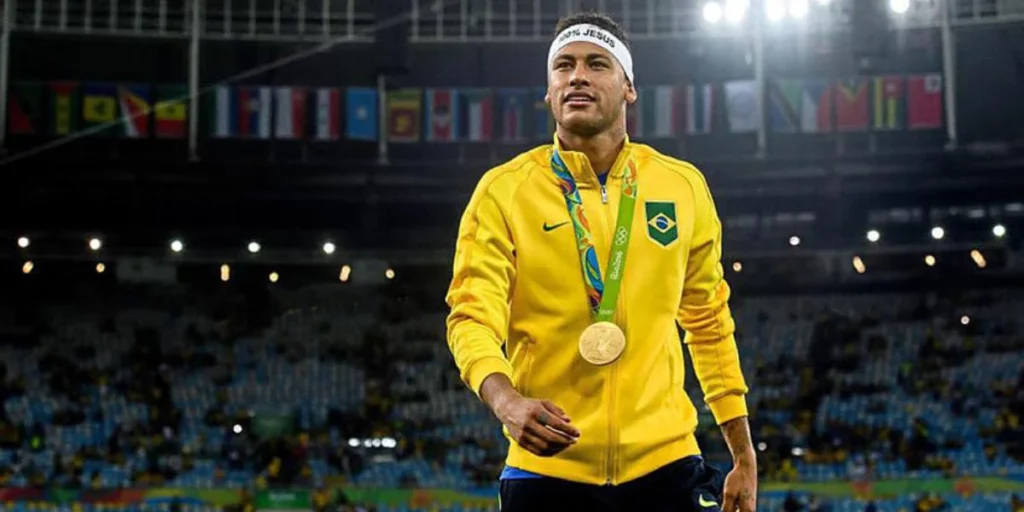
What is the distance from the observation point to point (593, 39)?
3.70 metres

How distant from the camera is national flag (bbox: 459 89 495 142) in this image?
83.2ft

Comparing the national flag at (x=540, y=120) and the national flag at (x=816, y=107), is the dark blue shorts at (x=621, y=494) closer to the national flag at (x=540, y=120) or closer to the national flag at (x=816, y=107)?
the national flag at (x=540, y=120)

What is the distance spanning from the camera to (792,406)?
84.2 ft

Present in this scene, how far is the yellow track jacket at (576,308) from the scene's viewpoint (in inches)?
138

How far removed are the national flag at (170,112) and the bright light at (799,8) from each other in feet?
37.5

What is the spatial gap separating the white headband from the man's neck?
17cm

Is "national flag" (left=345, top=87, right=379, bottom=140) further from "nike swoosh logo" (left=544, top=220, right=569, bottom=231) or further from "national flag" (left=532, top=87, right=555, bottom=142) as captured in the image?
"nike swoosh logo" (left=544, top=220, right=569, bottom=231)

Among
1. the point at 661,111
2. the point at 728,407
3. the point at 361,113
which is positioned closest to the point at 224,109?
the point at 361,113

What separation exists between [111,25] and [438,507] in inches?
456

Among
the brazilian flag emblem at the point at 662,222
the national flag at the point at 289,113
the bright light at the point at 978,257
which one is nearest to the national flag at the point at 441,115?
the national flag at the point at 289,113

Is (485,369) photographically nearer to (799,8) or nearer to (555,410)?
(555,410)

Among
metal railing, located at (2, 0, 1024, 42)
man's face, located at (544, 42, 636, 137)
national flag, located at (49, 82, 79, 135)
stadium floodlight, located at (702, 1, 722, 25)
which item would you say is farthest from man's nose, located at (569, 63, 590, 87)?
stadium floodlight, located at (702, 1, 722, 25)

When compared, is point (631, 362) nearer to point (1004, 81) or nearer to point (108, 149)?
point (108, 149)

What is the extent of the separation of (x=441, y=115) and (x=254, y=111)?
346 cm
